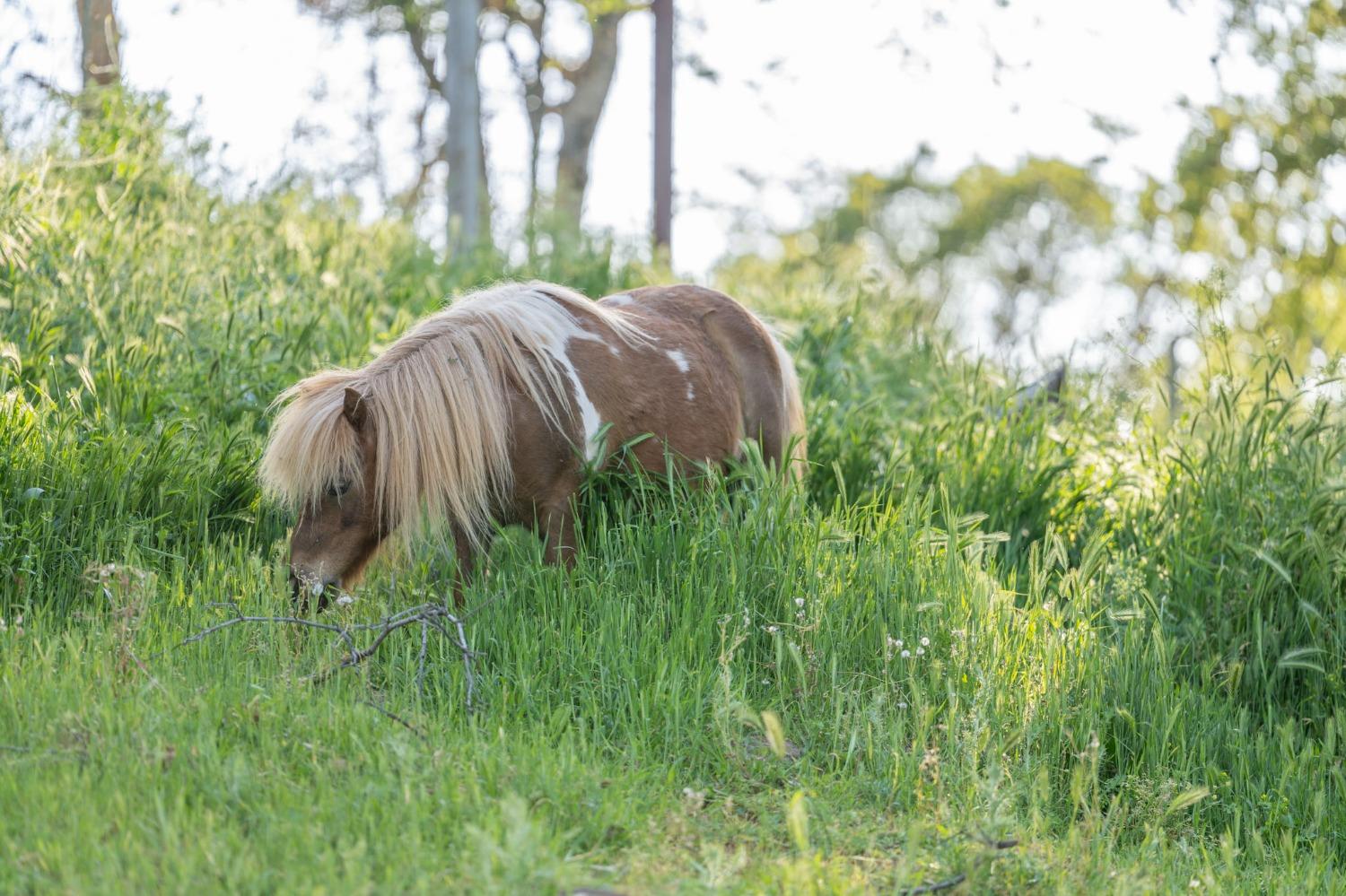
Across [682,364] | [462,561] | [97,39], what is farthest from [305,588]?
[97,39]

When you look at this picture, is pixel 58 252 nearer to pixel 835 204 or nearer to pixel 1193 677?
pixel 1193 677

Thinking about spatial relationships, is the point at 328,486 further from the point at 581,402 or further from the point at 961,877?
the point at 961,877

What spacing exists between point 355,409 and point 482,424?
446 millimetres

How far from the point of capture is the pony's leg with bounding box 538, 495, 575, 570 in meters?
4.50

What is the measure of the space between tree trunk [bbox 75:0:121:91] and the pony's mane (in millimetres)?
4105

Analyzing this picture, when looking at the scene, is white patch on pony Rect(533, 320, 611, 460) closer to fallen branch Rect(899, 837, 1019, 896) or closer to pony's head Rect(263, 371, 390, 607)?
pony's head Rect(263, 371, 390, 607)

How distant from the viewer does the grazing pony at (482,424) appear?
4.22 m

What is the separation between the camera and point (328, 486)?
4246mm

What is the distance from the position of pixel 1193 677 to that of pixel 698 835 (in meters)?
2.69

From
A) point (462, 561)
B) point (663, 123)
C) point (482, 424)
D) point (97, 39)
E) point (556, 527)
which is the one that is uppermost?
point (97, 39)

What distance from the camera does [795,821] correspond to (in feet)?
9.33

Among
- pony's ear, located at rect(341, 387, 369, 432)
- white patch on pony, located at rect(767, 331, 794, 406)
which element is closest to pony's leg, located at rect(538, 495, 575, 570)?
pony's ear, located at rect(341, 387, 369, 432)

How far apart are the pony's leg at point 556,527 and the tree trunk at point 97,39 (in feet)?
15.3

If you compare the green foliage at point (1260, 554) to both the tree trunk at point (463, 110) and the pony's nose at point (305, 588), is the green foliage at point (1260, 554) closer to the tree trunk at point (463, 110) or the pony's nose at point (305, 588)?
the pony's nose at point (305, 588)
